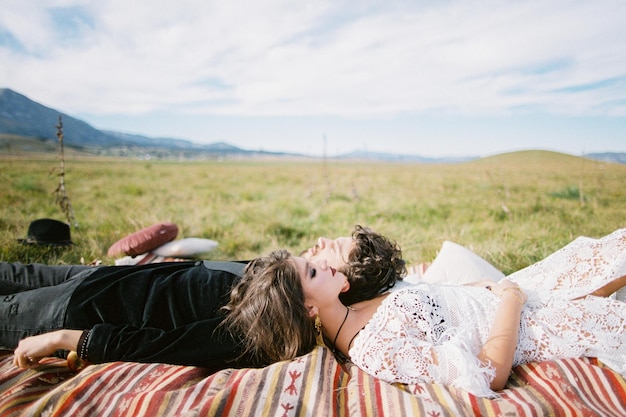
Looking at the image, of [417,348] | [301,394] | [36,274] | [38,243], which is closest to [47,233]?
[38,243]

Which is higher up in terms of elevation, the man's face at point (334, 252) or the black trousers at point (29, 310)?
the man's face at point (334, 252)

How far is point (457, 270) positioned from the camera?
376 cm

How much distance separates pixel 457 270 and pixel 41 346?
146 inches

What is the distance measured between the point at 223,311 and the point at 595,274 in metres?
2.80

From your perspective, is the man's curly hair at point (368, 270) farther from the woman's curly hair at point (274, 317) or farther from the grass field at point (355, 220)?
the grass field at point (355, 220)

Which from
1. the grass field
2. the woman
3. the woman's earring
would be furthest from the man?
the grass field

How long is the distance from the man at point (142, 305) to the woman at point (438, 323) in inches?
9.6

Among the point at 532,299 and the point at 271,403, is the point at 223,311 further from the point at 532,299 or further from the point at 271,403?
the point at 532,299

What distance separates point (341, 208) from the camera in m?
9.32

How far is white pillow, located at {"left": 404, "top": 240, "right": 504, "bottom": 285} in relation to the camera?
12.1ft

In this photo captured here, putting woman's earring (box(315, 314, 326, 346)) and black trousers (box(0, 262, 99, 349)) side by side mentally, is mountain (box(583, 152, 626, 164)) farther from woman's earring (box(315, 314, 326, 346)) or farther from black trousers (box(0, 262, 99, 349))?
black trousers (box(0, 262, 99, 349))

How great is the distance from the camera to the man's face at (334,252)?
282cm

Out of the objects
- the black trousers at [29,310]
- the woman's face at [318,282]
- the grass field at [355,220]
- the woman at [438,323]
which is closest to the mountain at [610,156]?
the grass field at [355,220]

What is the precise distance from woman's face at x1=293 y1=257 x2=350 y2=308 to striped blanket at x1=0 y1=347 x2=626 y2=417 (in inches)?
14.3
